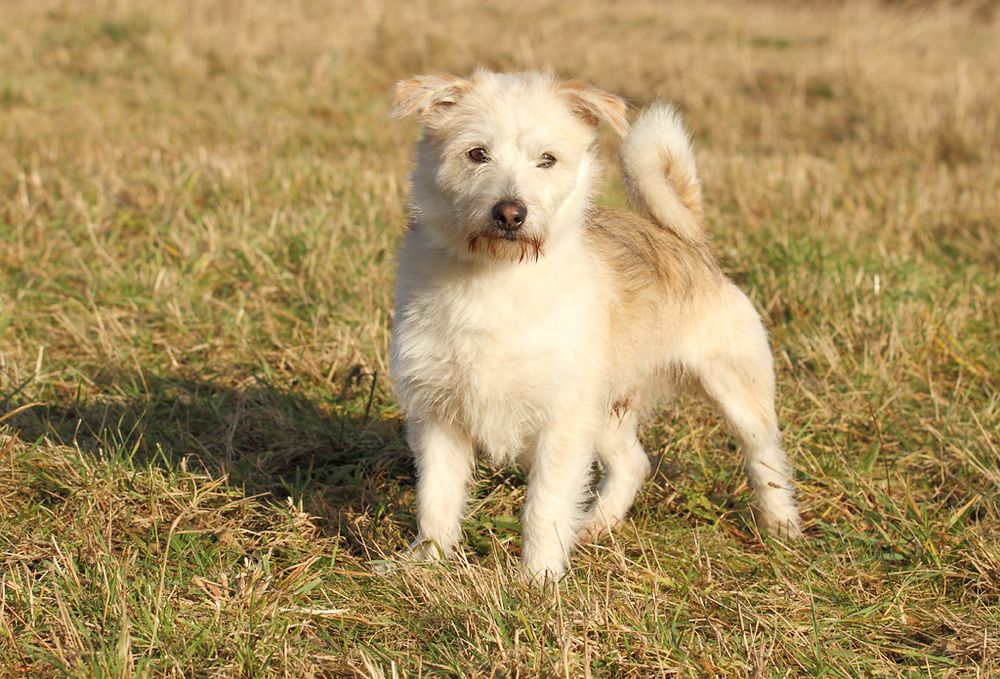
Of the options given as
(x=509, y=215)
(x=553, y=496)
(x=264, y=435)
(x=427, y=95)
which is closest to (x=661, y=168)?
(x=427, y=95)

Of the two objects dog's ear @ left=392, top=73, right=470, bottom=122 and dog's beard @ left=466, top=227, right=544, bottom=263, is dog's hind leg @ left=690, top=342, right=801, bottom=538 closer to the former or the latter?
dog's beard @ left=466, top=227, right=544, bottom=263

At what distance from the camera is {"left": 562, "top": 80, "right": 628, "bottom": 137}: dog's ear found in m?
3.67

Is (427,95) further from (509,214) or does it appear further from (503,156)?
(509,214)

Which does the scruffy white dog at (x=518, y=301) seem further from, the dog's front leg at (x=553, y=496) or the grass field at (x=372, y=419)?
the grass field at (x=372, y=419)

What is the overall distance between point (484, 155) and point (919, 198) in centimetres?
456

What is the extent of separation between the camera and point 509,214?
3.30m

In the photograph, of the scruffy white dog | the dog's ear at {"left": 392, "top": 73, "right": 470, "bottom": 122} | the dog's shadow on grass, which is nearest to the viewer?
the scruffy white dog

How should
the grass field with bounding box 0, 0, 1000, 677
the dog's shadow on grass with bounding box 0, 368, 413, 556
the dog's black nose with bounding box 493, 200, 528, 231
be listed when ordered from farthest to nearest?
the dog's shadow on grass with bounding box 0, 368, 413, 556
the dog's black nose with bounding box 493, 200, 528, 231
the grass field with bounding box 0, 0, 1000, 677

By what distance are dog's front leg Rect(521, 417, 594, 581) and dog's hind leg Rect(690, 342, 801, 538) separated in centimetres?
83

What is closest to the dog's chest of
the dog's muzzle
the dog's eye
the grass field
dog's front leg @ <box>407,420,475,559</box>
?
dog's front leg @ <box>407,420,475,559</box>

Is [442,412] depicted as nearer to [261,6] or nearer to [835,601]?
[835,601]

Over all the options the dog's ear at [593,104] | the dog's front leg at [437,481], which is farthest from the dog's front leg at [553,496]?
the dog's ear at [593,104]

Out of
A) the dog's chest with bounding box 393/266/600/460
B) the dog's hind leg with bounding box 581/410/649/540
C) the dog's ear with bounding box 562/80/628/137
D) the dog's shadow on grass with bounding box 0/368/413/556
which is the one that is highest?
the dog's ear with bounding box 562/80/628/137

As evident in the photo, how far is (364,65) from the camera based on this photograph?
1123 cm
